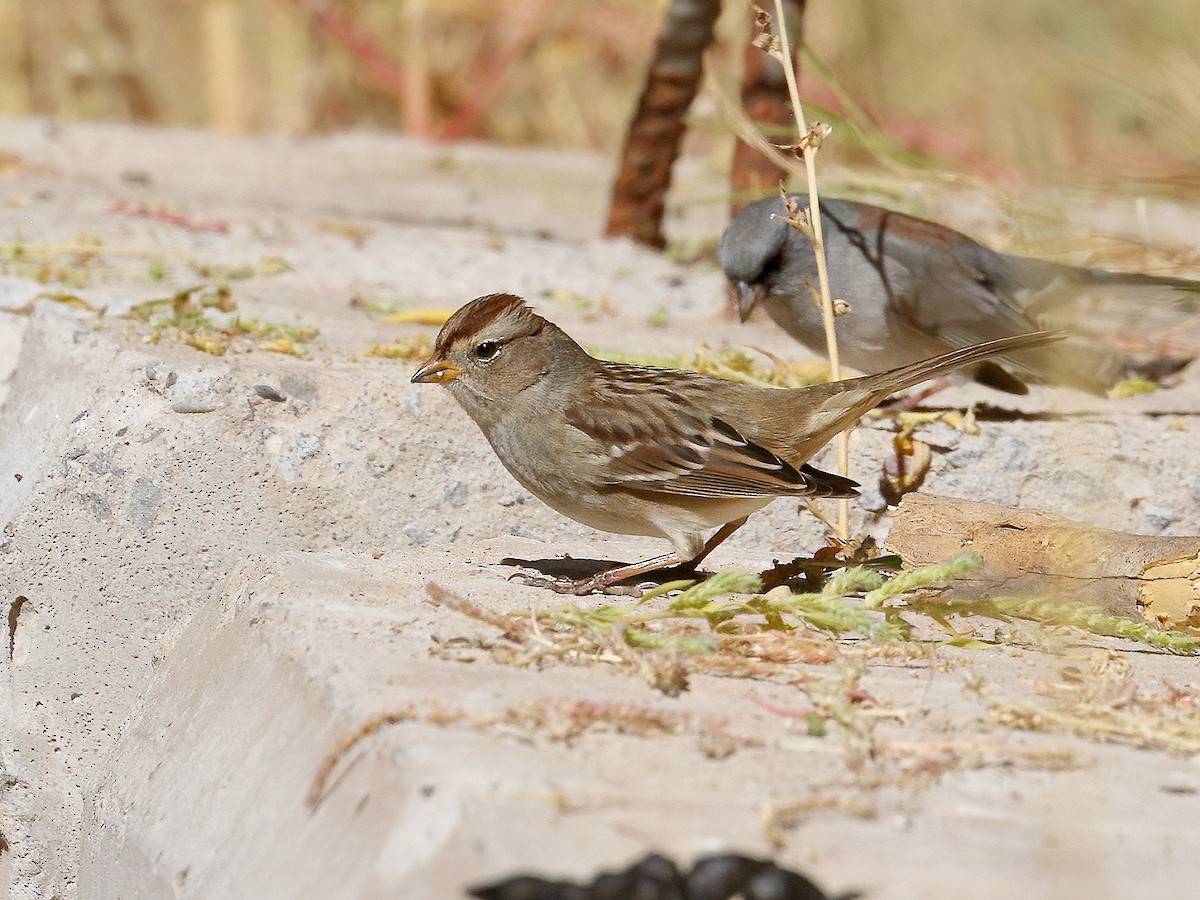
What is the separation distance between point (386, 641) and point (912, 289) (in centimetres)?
275

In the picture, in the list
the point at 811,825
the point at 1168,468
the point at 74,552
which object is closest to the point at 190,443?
the point at 74,552

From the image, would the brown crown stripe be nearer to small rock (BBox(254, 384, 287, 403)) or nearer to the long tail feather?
small rock (BBox(254, 384, 287, 403))

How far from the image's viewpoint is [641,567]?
3.66 meters

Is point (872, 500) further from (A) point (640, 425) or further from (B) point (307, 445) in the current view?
(B) point (307, 445)

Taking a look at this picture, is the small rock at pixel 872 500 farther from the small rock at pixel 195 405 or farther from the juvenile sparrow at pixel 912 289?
the small rock at pixel 195 405

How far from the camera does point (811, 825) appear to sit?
215cm

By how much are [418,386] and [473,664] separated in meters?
1.50

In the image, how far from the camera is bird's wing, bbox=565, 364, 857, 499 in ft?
11.8

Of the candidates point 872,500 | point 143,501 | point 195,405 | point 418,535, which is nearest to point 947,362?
point 872,500

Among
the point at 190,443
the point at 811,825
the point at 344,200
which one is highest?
the point at 811,825

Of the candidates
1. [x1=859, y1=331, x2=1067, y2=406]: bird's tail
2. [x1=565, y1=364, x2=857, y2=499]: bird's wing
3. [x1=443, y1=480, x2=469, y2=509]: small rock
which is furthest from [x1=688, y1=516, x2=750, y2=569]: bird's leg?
[x1=443, y1=480, x2=469, y2=509]: small rock

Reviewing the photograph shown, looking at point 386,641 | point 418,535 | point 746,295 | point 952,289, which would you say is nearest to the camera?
point 386,641

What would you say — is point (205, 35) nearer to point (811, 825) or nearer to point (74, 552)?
point (74, 552)

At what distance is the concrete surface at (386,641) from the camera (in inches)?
84.4
